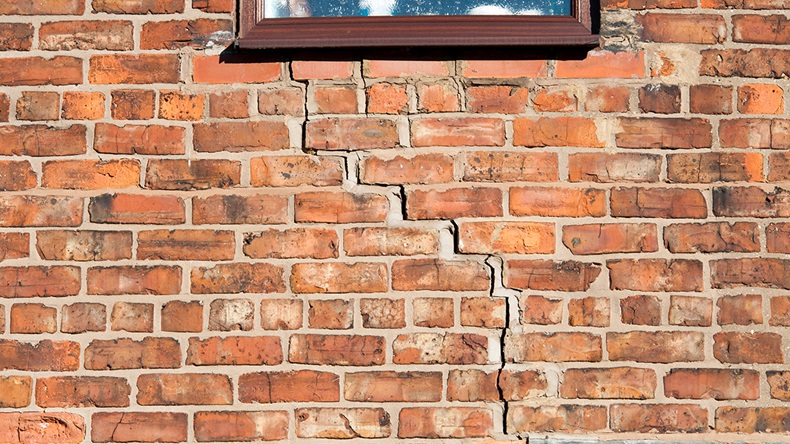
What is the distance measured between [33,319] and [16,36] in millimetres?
723

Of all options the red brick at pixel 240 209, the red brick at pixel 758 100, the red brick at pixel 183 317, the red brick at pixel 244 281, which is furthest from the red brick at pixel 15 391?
the red brick at pixel 758 100

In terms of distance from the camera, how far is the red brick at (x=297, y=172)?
5.98 ft

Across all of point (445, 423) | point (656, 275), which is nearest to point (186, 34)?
point (445, 423)

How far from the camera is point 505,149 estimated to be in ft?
5.98

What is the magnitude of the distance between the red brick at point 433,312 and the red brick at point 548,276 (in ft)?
0.53

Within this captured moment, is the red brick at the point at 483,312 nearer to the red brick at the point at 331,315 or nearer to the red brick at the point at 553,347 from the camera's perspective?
the red brick at the point at 553,347

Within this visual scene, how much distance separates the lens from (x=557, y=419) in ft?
5.82

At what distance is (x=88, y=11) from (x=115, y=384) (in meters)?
0.95

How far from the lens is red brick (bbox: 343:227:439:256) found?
180 centimetres

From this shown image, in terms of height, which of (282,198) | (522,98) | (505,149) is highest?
(522,98)

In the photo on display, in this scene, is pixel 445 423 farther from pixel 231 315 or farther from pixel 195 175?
pixel 195 175

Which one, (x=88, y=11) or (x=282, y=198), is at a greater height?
(x=88, y=11)

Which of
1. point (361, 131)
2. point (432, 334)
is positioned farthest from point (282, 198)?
point (432, 334)

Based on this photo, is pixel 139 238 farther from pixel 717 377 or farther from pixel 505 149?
pixel 717 377
